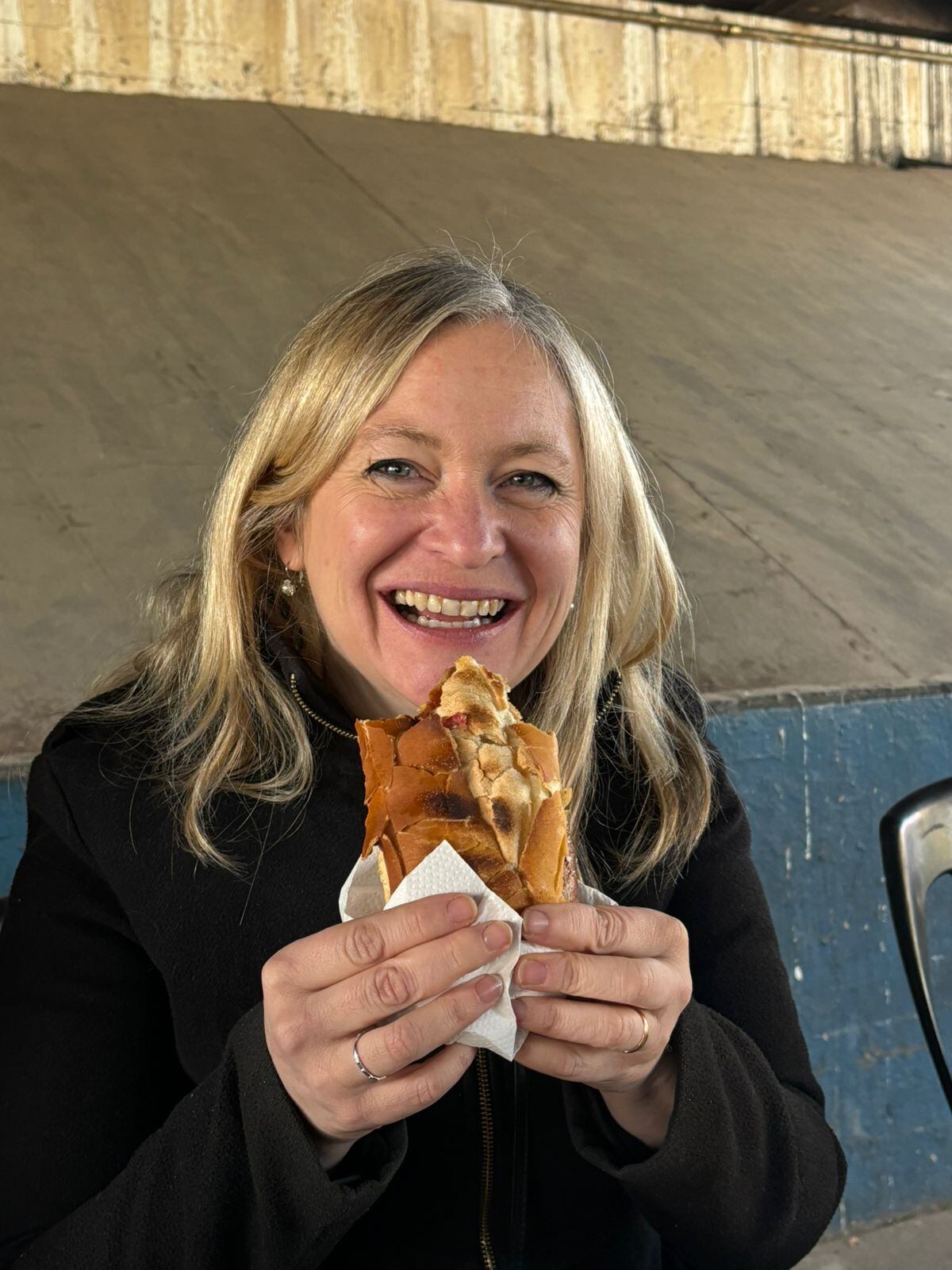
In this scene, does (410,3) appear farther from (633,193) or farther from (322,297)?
(322,297)

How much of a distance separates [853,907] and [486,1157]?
1826 mm

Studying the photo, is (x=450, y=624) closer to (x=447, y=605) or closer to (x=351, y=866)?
(x=447, y=605)

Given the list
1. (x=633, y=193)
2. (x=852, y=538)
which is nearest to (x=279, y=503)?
(x=852, y=538)

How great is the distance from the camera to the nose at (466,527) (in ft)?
4.81

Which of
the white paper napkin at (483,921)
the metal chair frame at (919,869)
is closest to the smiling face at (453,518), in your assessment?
the white paper napkin at (483,921)

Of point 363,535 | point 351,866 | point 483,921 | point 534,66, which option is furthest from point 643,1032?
point 534,66

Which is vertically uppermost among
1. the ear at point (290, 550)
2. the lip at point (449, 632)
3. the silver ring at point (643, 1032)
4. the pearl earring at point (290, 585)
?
the ear at point (290, 550)

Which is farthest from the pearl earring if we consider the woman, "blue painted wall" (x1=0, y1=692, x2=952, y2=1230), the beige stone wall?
the beige stone wall

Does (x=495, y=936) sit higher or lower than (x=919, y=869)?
higher

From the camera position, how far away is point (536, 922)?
3.63ft

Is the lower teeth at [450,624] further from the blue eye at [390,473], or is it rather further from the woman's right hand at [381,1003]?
the woman's right hand at [381,1003]

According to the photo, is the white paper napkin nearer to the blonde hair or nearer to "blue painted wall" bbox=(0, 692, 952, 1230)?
the blonde hair

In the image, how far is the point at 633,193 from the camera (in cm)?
680

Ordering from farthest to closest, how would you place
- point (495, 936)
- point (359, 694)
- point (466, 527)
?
point (359, 694) → point (466, 527) → point (495, 936)
